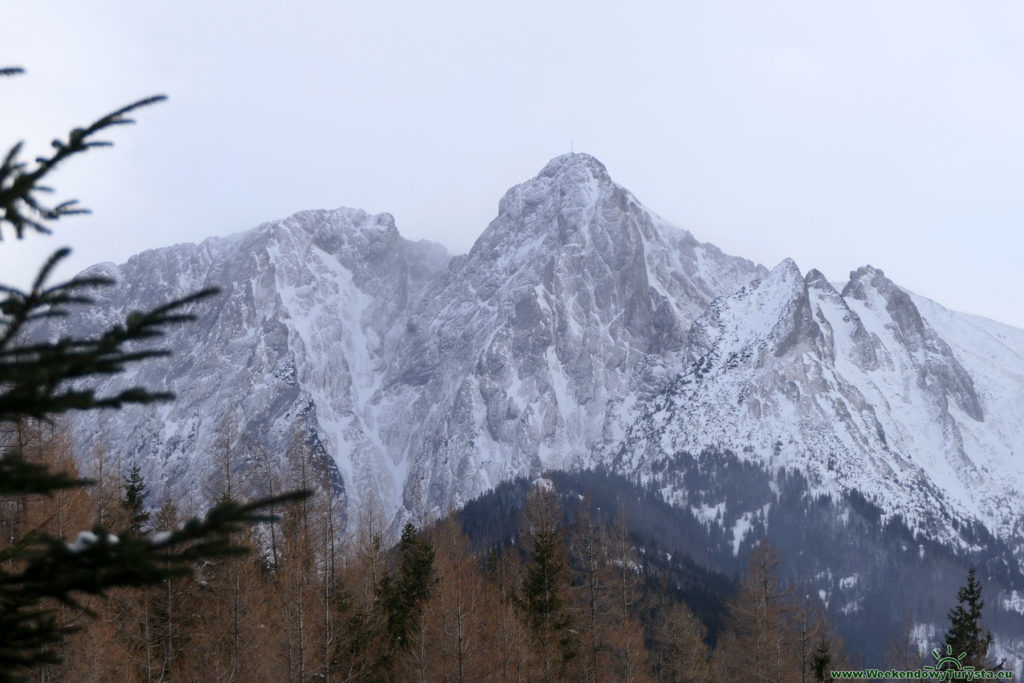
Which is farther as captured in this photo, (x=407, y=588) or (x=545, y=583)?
(x=407, y=588)

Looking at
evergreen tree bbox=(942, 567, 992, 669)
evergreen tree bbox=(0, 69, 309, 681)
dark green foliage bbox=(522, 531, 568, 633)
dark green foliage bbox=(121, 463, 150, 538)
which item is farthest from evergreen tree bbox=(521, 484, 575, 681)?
evergreen tree bbox=(0, 69, 309, 681)

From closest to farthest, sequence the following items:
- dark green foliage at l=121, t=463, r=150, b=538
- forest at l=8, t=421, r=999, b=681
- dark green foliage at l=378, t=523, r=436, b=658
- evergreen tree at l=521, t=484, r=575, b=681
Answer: forest at l=8, t=421, r=999, b=681, dark green foliage at l=121, t=463, r=150, b=538, evergreen tree at l=521, t=484, r=575, b=681, dark green foliage at l=378, t=523, r=436, b=658

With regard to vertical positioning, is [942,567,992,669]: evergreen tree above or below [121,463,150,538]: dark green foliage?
below

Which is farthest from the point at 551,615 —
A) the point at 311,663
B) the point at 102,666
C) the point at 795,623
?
the point at 102,666

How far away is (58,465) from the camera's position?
31734mm

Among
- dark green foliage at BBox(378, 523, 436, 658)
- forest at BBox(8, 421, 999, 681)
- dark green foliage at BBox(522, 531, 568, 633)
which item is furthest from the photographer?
dark green foliage at BBox(522, 531, 568, 633)

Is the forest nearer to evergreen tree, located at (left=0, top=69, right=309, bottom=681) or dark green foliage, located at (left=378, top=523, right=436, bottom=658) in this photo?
dark green foliage, located at (left=378, top=523, right=436, bottom=658)

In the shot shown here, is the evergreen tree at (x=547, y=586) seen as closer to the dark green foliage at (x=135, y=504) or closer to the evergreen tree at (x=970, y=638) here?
the dark green foliage at (x=135, y=504)

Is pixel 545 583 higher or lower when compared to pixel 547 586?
higher

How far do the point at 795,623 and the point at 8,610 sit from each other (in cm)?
5000

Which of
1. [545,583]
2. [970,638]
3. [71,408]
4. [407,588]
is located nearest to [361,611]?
[545,583]

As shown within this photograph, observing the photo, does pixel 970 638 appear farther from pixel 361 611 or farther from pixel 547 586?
pixel 361 611

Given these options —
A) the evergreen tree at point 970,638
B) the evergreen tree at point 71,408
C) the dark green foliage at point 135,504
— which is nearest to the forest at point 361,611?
the dark green foliage at point 135,504

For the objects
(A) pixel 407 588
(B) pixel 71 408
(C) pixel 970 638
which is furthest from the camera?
(C) pixel 970 638
